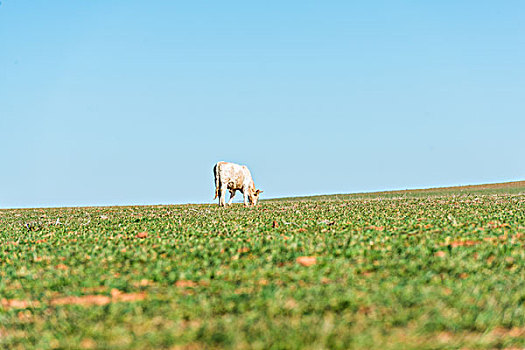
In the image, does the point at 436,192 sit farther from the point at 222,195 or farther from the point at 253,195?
the point at 222,195

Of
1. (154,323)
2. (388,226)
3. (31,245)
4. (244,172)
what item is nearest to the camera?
(154,323)

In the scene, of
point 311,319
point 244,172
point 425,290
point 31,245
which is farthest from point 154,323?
point 244,172

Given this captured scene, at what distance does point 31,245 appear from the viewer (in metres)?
18.4

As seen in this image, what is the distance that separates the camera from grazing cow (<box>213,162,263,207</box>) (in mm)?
47562

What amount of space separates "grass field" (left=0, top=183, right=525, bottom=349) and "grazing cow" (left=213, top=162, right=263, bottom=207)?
30.2m

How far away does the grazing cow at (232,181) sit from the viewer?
47.6m

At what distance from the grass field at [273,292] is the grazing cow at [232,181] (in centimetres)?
3024

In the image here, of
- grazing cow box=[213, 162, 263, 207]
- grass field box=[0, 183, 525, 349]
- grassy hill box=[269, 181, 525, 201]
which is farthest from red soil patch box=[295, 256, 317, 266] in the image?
grassy hill box=[269, 181, 525, 201]

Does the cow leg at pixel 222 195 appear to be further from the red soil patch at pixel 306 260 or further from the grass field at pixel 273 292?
the red soil patch at pixel 306 260

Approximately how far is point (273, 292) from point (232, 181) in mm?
39099

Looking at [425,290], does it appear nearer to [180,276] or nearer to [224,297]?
[224,297]

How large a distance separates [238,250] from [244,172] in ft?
116

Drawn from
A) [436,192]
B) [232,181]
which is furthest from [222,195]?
[436,192]

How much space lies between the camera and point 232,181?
48.1 m
